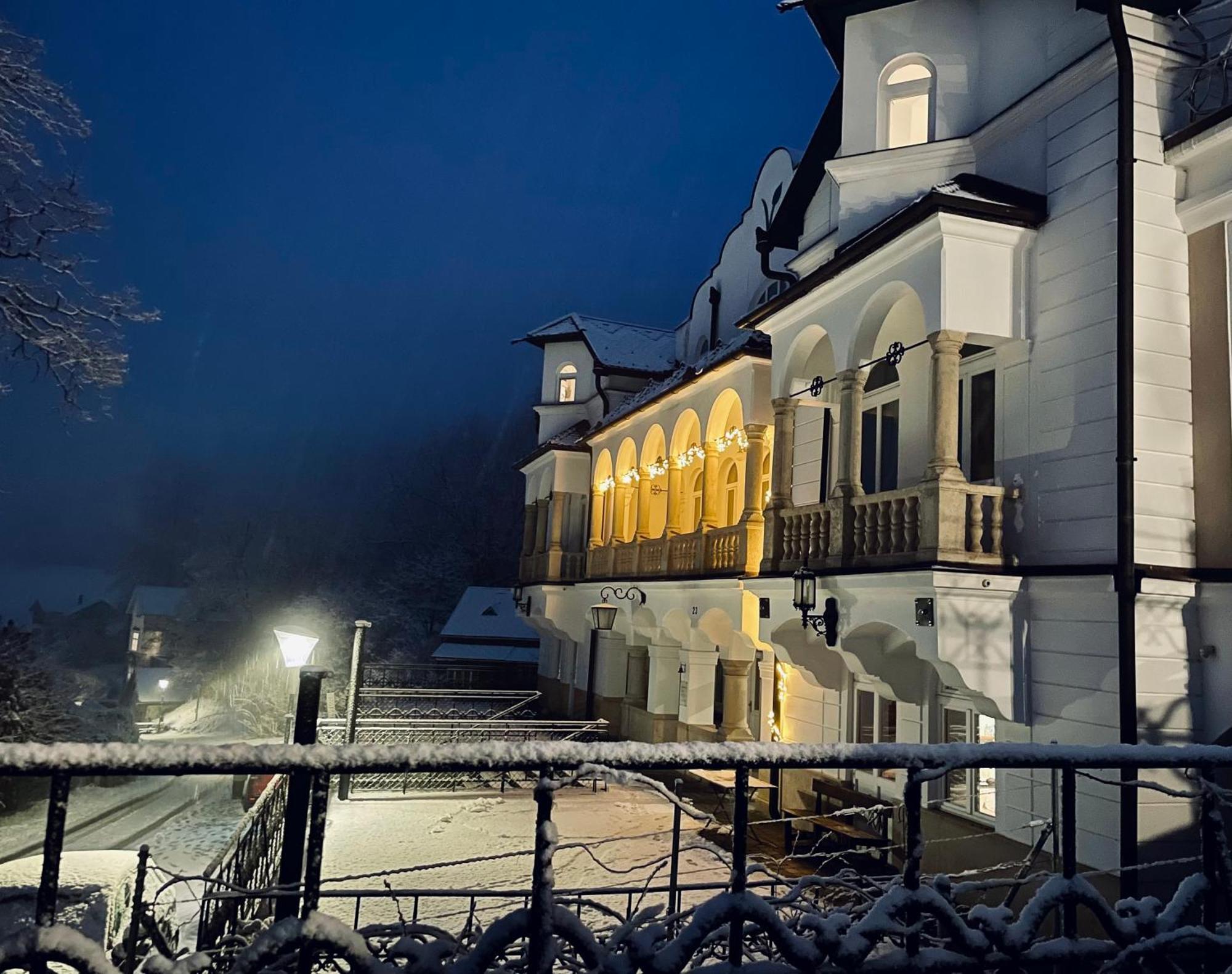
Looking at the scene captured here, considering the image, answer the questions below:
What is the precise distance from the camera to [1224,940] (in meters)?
2.42

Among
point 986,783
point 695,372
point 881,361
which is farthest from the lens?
point 695,372

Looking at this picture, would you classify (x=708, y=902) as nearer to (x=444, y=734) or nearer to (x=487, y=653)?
(x=444, y=734)

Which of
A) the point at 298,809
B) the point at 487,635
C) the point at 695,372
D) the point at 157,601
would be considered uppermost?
the point at 695,372

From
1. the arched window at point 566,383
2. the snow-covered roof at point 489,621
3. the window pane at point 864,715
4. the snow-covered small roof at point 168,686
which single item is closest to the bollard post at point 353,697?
the window pane at point 864,715

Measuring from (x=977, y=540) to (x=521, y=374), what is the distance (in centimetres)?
14132

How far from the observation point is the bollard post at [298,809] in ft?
8.59

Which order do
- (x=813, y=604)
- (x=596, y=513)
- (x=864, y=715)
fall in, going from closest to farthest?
(x=813, y=604) → (x=864, y=715) → (x=596, y=513)

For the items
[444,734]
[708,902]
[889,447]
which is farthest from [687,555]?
[708,902]

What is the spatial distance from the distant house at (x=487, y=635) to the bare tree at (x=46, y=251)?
28996mm

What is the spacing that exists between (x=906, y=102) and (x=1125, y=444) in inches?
249

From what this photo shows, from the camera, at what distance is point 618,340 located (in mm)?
28031

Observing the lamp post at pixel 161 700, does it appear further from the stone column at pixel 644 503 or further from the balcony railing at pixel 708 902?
the balcony railing at pixel 708 902

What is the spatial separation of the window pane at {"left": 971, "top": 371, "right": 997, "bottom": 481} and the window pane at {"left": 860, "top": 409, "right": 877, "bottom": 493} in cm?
205

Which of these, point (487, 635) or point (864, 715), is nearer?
point (864, 715)
